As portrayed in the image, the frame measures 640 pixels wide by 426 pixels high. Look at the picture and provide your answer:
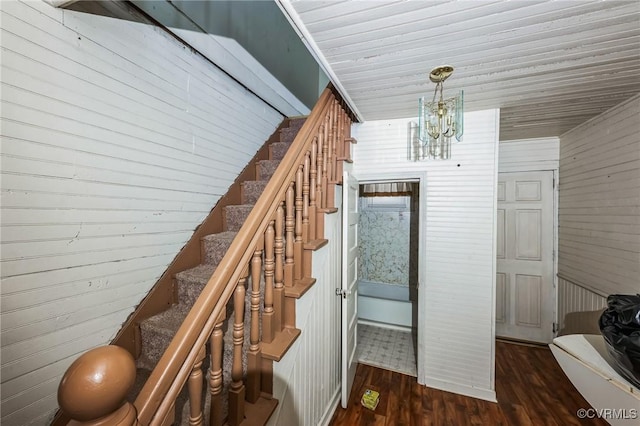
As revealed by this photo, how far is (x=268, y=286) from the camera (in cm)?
124

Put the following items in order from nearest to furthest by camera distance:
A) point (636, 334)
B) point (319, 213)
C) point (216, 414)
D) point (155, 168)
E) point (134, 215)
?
1. point (216, 414)
2. point (636, 334)
3. point (134, 215)
4. point (155, 168)
5. point (319, 213)

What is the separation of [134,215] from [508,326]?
4.35 m

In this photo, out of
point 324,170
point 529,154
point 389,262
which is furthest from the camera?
point 389,262

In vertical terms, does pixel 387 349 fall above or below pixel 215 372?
below

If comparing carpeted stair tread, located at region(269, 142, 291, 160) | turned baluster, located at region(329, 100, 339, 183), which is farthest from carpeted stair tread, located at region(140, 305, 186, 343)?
carpeted stair tread, located at region(269, 142, 291, 160)

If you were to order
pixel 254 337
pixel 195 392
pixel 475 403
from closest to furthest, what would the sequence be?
1. pixel 195 392
2. pixel 254 337
3. pixel 475 403

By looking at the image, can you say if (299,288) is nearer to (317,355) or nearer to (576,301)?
(317,355)

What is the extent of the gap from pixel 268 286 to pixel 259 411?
1.75 ft

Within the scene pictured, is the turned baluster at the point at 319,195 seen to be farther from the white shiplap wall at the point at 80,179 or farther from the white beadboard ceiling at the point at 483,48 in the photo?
the white shiplap wall at the point at 80,179

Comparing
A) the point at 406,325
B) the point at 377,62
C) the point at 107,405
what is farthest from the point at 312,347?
the point at 406,325

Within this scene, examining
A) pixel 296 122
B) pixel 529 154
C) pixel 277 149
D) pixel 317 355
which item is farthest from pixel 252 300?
pixel 529 154

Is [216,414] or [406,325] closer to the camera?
[216,414]

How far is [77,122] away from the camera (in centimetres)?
117

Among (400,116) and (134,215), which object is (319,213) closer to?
(134,215)
